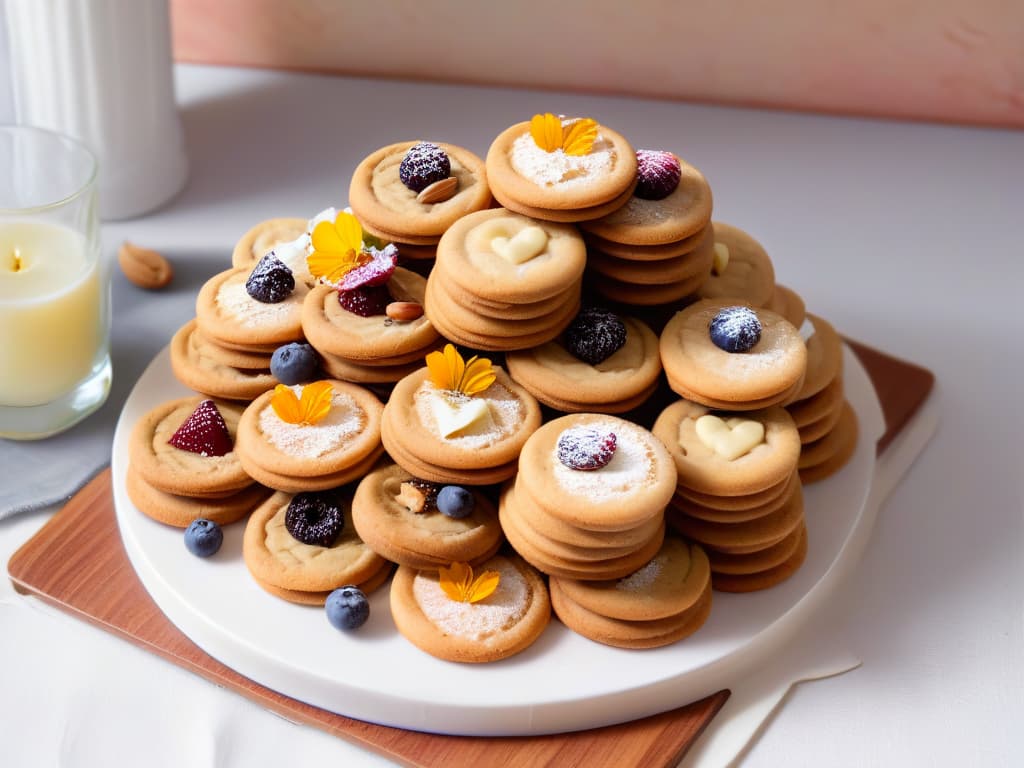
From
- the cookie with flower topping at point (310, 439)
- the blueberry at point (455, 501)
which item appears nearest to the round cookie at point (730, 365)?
the blueberry at point (455, 501)

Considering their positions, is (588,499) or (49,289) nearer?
(588,499)

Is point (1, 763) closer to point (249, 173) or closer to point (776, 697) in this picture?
point (776, 697)

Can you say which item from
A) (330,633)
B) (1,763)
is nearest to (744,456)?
(330,633)

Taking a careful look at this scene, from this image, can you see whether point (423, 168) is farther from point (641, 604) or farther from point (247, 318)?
point (641, 604)

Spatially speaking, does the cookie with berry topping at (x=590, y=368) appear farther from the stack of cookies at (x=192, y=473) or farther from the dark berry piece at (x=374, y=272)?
the stack of cookies at (x=192, y=473)

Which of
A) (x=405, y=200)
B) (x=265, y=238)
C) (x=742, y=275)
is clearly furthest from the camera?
(x=265, y=238)

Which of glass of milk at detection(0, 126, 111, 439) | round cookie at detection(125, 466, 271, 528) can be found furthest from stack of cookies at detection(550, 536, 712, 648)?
glass of milk at detection(0, 126, 111, 439)

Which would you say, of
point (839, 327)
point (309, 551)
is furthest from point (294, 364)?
point (839, 327)
